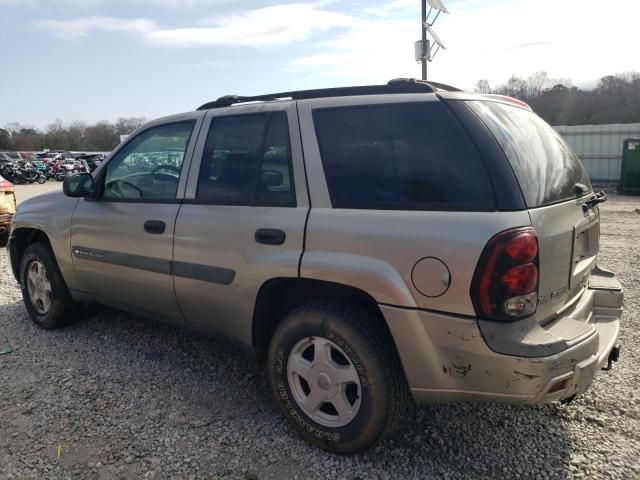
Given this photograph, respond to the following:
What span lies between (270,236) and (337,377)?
0.83m

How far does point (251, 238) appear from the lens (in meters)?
2.78

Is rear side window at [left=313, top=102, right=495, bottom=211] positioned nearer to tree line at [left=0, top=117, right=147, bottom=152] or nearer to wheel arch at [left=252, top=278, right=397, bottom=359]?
wheel arch at [left=252, top=278, right=397, bottom=359]

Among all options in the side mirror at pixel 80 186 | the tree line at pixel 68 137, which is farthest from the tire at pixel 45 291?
the tree line at pixel 68 137

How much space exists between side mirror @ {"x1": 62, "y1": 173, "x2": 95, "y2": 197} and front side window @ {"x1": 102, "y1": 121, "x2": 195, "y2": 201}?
0.11 metres

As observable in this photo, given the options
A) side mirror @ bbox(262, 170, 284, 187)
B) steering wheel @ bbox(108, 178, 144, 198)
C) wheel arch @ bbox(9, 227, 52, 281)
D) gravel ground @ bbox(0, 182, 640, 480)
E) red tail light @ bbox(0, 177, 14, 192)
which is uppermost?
side mirror @ bbox(262, 170, 284, 187)

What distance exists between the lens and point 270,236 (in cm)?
270

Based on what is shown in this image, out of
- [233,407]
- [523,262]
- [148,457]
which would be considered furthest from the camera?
[233,407]

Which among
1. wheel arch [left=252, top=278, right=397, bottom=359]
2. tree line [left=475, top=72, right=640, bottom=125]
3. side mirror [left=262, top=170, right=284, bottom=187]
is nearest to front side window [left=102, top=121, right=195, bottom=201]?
side mirror [left=262, top=170, right=284, bottom=187]

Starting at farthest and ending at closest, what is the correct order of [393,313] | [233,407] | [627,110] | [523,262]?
[627,110]
[233,407]
[393,313]
[523,262]

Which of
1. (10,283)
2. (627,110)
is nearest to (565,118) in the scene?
(627,110)

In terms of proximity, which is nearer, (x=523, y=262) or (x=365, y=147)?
(x=523, y=262)

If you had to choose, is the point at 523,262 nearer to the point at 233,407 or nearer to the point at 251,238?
the point at 251,238

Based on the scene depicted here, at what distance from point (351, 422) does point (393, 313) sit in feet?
2.17

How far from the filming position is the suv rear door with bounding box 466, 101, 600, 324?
2213 millimetres
